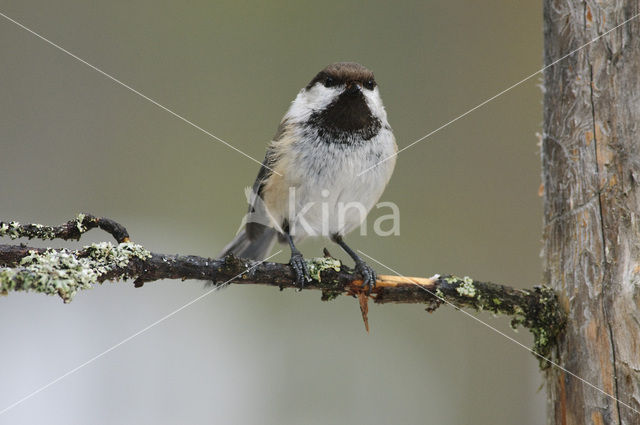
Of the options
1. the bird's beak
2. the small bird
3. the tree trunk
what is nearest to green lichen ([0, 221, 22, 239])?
the small bird

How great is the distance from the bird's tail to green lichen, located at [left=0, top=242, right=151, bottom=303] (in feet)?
3.53

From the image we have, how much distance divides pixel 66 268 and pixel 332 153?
1.03 m

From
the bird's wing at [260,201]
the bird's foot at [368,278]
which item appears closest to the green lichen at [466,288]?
the bird's foot at [368,278]

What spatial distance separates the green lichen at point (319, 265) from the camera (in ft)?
5.50

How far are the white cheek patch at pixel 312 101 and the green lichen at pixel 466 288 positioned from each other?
82cm

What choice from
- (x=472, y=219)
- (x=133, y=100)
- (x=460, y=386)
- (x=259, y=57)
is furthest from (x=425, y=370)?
(x=133, y=100)

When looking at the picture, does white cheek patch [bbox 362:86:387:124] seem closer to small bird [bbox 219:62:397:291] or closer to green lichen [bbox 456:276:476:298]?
small bird [bbox 219:62:397:291]

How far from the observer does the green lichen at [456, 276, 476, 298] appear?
64.8 inches

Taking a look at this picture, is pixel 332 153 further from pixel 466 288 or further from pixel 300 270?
pixel 466 288

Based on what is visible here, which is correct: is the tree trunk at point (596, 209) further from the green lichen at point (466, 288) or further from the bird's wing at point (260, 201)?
the bird's wing at point (260, 201)

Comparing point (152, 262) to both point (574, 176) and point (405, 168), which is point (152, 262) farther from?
point (405, 168)

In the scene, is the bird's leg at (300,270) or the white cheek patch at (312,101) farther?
the white cheek patch at (312,101)

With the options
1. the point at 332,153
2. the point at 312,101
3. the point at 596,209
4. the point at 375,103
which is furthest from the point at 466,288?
the point at 312,101

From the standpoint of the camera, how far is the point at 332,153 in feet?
6.51
